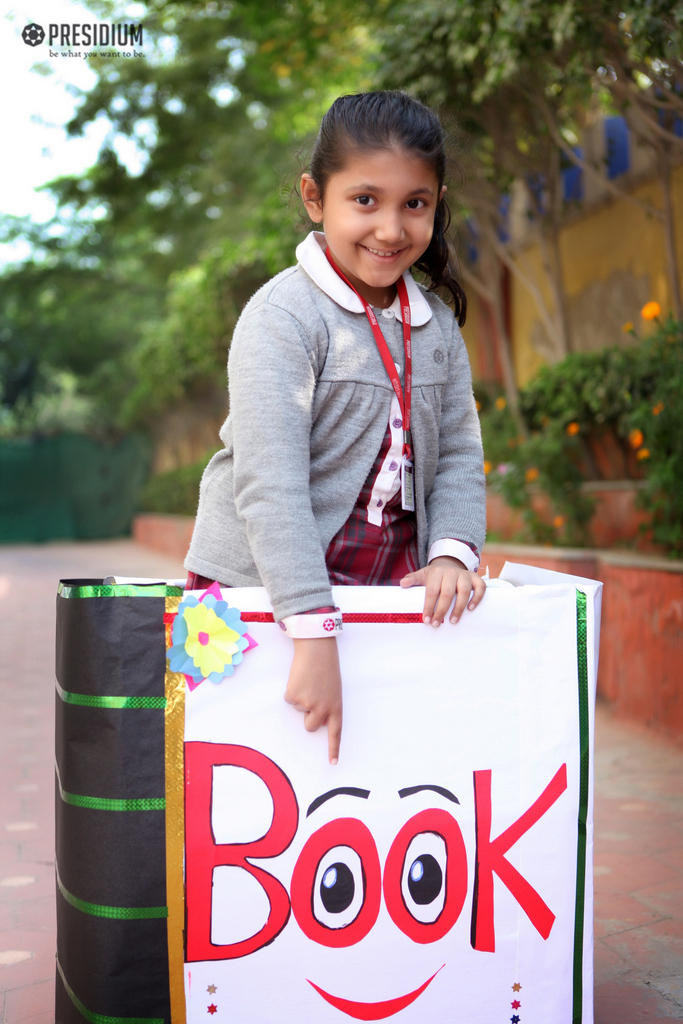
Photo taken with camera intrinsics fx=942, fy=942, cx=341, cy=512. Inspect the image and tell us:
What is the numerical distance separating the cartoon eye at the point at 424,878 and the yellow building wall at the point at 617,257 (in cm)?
524

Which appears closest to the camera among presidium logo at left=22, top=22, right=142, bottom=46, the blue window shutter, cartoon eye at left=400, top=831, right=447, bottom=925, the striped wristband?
the striped wristband

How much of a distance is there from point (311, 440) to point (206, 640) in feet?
1.25

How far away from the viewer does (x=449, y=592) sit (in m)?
1.46

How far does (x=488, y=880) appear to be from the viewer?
4.91 feet

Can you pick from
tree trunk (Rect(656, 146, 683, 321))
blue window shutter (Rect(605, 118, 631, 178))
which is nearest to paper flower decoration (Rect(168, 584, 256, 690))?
tree trunk (Rect(656, 146, 683, 321))

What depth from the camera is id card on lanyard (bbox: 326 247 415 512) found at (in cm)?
160

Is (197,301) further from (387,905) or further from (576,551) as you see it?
(387,905)

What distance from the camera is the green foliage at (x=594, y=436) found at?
4.08 meters

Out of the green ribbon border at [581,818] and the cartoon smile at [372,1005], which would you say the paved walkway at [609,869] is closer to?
the green ribbon border at [581,818]

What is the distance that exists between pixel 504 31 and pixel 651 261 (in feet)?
8.57

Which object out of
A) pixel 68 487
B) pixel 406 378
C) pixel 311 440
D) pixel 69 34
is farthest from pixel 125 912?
pixel 68 487

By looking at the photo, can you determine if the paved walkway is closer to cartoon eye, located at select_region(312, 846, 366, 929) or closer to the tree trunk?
cartoon eye, located at select_region(312, 846, 366, 929)

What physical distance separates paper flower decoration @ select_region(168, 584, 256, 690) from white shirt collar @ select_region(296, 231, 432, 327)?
1.82ft

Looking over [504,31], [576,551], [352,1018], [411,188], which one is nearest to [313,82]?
[504,31]
